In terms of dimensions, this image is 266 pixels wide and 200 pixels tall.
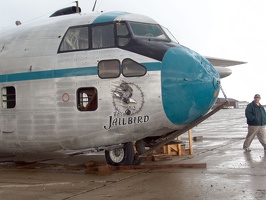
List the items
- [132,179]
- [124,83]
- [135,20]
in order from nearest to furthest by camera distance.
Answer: [132,179]
[124,83]
[135,20]

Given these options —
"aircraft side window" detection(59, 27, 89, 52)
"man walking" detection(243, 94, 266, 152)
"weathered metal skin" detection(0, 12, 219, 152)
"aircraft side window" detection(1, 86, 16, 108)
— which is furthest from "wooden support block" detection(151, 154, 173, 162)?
"aircraft side window" detection(1, 86, 16, 108)

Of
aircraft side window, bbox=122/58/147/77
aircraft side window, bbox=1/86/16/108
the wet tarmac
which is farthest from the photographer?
aircraft side window, bbox=1/86/16/108

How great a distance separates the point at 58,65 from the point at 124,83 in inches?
69.4

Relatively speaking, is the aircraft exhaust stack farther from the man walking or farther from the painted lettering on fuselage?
the man walking

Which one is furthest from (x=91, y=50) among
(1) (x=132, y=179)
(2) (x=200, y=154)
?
(2) (x=200, y=154)

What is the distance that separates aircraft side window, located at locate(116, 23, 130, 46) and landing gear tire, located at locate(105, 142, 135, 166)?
8.08ft

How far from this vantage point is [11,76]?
33.7ft

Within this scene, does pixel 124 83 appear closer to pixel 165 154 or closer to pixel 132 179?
pixel 132 179

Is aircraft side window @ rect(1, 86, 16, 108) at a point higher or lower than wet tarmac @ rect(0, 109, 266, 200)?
higher

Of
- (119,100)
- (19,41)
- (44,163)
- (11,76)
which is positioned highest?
(19,41)

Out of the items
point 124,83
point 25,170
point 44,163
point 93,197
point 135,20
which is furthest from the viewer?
point 44,163

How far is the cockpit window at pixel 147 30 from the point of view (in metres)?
9.82

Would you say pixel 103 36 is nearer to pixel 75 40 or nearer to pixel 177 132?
pixel 75 40

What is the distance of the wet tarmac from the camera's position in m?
7.09
